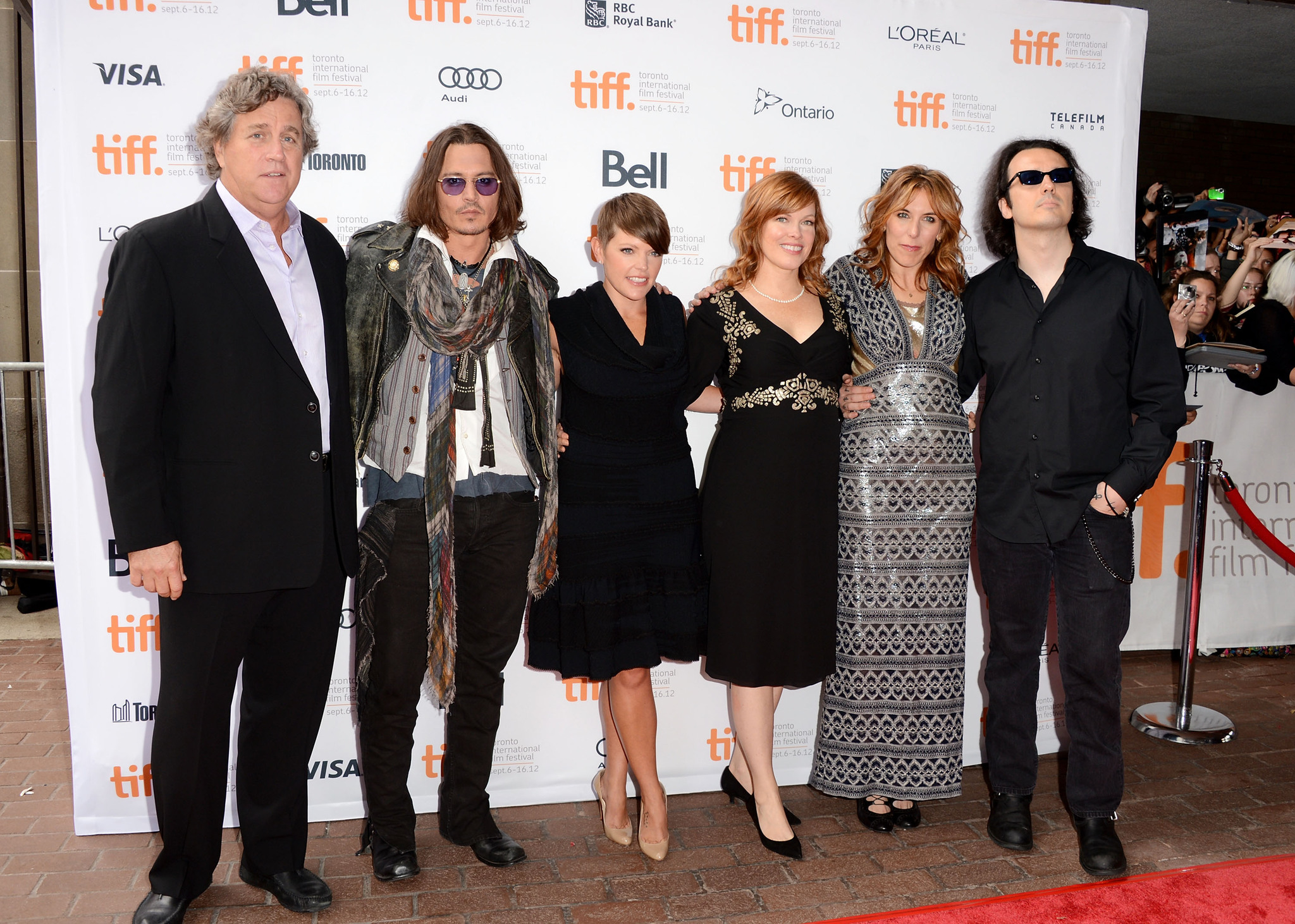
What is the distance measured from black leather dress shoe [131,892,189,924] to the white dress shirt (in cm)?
131

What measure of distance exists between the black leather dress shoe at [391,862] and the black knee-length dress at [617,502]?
71 centimetres

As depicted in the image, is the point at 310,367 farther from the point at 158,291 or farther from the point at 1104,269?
the point at 1104,269

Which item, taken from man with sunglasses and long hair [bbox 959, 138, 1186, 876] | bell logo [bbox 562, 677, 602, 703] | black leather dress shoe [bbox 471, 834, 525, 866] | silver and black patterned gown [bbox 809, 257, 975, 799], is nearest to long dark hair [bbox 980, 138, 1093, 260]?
man with sunglasses and long hair [bbox 959, 138, 1186, 876]

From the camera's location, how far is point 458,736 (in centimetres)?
296

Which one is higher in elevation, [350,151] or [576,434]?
[350,151]

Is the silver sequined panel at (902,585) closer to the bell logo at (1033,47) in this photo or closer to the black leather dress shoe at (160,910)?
the bell logo at (1033,47)

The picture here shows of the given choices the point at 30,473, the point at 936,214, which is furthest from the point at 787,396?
the point at 30,473

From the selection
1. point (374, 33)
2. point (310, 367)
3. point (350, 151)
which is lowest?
point (310, 367)

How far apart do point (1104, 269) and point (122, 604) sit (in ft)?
11.3

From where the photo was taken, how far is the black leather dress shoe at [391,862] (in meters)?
2.86

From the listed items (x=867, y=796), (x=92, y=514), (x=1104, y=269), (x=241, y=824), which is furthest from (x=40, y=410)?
(x=1104, y=269)

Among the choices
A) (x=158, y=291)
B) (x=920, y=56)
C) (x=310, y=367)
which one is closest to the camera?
(x=158, y=291)

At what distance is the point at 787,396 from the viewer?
9.63ft

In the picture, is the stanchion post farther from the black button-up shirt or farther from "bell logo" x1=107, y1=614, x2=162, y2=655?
"bell logo" x1=107, y1=614, x2=162, y2=655
